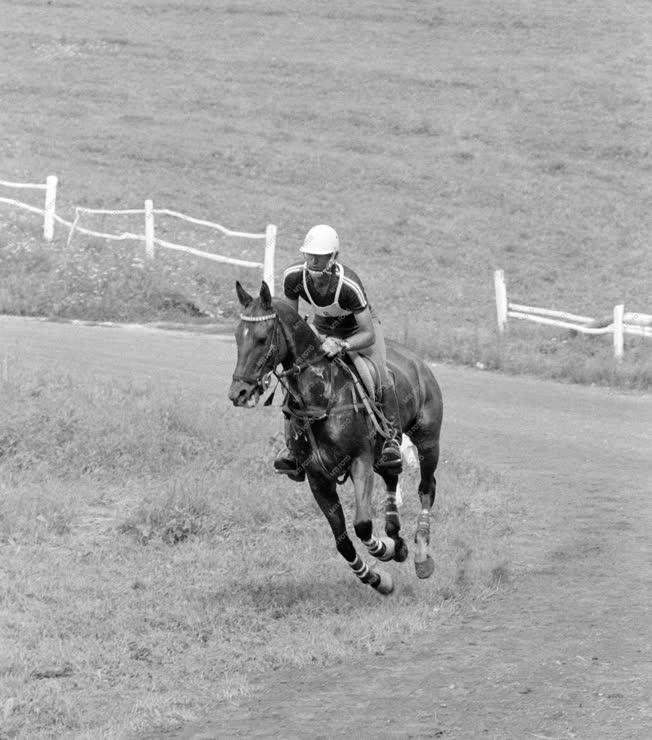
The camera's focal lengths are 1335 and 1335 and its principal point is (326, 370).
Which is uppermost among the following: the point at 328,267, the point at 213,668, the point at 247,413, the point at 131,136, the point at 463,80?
the point at 463,80

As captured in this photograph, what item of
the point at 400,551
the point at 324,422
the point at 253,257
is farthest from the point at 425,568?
the point at 253,257

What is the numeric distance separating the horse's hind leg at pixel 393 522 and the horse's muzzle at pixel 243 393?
2158mm

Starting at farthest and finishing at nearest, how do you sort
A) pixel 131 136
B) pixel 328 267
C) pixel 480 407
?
pixel 131 136
pixel 480 407
pixel 328 267

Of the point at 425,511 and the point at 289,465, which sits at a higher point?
the point at 289,465

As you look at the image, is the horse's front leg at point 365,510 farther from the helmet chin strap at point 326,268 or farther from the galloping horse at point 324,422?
the helmet chin strap at point 326,268

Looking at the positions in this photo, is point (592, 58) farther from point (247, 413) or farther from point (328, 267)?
point (328, 267)

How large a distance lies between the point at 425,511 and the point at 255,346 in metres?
2.95

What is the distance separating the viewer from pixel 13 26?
5806cm

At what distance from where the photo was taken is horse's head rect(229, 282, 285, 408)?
9.44 metres

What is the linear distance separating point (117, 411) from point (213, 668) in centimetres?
691

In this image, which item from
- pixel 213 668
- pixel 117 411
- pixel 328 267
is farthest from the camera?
pixel 117 411

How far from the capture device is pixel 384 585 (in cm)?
1057

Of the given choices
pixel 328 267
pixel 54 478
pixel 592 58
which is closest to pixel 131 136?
pixel 592 58

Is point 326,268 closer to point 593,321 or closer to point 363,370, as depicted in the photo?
point 363,370
